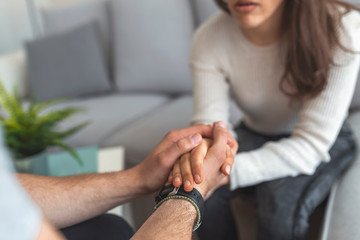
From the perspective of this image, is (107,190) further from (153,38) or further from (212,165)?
(153,38)

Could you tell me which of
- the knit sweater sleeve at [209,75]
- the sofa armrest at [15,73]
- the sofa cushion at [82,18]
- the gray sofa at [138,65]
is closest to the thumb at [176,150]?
the knit sweater sleeve at [209,75]

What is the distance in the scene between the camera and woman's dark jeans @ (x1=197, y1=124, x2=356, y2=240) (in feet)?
2.98

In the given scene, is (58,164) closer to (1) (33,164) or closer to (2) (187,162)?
(1) (33,164)

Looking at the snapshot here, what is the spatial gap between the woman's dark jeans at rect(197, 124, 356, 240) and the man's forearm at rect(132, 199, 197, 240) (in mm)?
184

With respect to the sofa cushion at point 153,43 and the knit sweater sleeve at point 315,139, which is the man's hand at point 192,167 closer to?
the knit sweater sleeve at point 315,139

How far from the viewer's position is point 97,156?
3.88 ft

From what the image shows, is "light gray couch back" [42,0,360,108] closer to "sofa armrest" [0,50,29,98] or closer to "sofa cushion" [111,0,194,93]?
"sofa cushion" [111,0,194,93]

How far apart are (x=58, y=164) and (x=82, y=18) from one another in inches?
54.9

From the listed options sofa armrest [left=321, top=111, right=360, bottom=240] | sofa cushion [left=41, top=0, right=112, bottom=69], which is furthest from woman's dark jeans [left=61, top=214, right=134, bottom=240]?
sofa cushion [left=41, top=0, right=112, bottom=69]

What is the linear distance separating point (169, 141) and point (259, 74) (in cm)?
42

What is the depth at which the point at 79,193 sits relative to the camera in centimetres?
74

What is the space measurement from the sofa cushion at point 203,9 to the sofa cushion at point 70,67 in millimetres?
625

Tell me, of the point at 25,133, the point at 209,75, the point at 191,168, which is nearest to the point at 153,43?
the point at 209,75

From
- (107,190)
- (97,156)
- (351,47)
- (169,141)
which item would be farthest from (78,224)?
(351,47)
